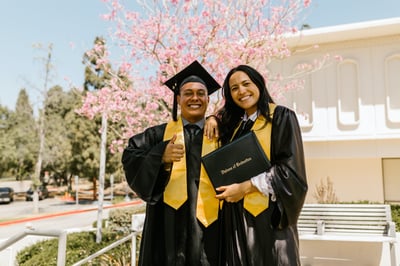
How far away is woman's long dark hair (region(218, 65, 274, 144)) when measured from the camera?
2.21 meters

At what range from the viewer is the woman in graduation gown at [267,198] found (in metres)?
1.95

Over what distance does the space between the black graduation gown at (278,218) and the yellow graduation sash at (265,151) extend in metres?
0.03

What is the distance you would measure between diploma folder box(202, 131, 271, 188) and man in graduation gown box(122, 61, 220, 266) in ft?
0.71

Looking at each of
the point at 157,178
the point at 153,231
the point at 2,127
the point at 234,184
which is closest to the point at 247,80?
the point at 234,184

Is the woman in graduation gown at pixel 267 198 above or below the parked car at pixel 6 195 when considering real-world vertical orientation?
above

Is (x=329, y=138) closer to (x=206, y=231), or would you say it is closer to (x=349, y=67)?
(x=349, y=67)

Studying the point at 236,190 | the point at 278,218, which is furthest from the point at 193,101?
the point at 278,218

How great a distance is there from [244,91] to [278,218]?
83cm

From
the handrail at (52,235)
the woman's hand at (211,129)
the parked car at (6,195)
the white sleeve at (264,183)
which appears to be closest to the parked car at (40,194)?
the parked car at (6,195)

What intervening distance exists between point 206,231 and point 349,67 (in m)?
8.26

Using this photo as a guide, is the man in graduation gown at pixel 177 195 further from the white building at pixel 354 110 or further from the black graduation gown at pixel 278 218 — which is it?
the white building at pixel 354 110

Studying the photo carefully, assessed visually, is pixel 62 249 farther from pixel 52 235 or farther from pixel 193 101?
pixel 193 101

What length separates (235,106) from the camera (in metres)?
2.39

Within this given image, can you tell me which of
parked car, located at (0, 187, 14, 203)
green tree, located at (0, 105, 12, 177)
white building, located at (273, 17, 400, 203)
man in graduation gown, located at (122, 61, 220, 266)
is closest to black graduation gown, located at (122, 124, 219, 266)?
man in graduation gown, located at (122, 61, 220, 266)
